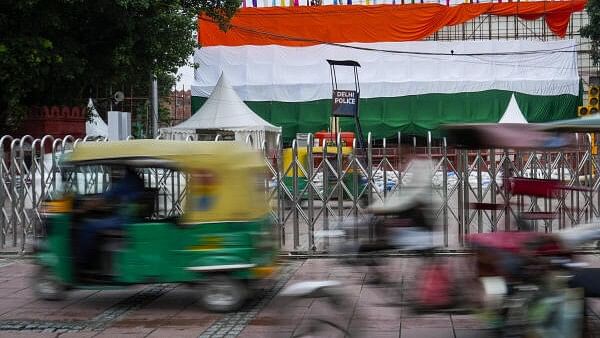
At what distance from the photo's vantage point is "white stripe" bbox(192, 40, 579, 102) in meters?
39.6

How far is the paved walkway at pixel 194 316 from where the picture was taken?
21.8 feet

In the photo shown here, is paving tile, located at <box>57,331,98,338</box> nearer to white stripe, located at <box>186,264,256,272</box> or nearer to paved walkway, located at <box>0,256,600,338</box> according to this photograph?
paved walkway, located at <box>0,256,600,338</box>

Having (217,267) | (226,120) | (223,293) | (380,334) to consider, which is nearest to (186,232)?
(217,267)

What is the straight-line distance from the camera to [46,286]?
8.30 metres

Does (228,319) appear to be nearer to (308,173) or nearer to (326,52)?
(308,173)

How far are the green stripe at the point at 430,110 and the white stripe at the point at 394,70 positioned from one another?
39cm

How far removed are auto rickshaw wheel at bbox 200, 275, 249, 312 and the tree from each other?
13136 millimetres

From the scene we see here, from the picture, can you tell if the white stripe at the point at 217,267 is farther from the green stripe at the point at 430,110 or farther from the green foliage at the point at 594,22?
the green stripe at the point at 430,110

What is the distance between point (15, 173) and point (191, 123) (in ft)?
50.4

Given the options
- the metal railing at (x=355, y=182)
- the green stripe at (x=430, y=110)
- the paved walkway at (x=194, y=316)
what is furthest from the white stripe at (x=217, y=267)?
the green stripe at (x=430, y=110)

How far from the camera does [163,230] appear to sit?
7672 mm

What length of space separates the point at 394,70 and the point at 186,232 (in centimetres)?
3377

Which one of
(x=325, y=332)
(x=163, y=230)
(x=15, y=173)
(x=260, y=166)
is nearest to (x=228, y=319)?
(x=163, y=230)

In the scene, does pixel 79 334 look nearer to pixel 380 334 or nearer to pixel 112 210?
pixel 112 210
